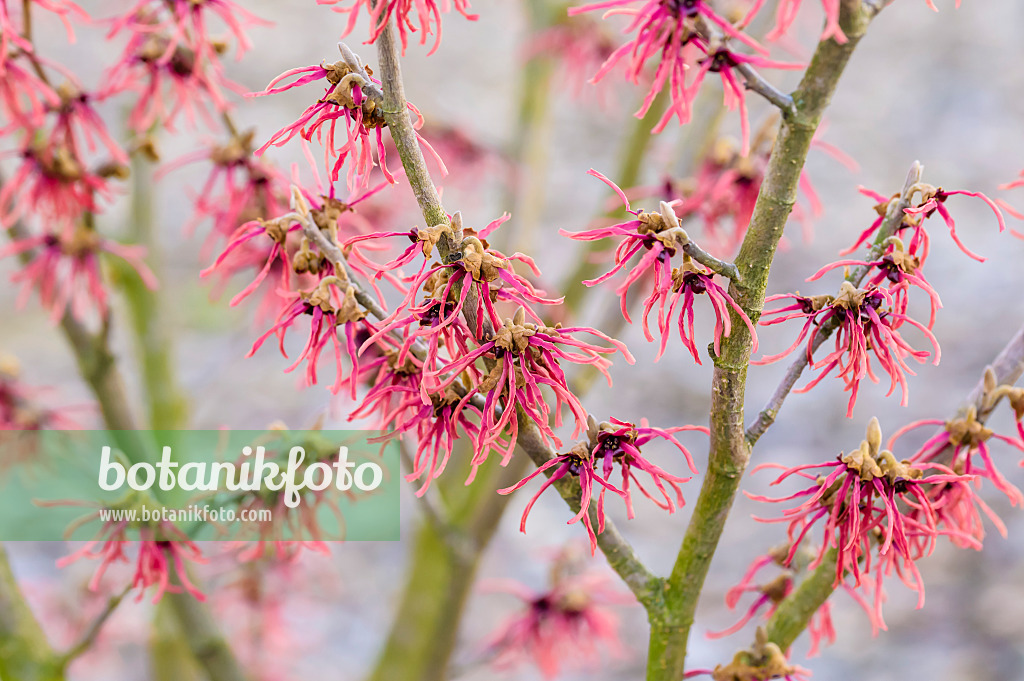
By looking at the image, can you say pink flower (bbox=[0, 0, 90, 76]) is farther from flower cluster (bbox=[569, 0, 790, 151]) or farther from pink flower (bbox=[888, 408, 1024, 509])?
pink flower (bbox=[888, 408, 1024, 509])

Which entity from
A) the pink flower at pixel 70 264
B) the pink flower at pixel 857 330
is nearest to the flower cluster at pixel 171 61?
the pink flower at pixel 70 264

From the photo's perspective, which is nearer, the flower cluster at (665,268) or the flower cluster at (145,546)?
the flower cluster at (665,268)

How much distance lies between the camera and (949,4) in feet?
7.37

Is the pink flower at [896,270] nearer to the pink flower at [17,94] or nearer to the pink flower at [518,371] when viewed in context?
the pink flower at [518,371]

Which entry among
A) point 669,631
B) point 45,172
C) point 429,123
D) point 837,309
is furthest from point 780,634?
point 429,123

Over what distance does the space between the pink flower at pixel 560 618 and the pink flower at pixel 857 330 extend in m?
0.39

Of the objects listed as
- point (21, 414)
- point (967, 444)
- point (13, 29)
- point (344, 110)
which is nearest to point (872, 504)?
point (967, 444)

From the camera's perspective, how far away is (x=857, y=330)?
0.37 meters

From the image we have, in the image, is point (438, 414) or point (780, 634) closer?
point (438, 414)

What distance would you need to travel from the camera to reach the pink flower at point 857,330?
0.36 metres

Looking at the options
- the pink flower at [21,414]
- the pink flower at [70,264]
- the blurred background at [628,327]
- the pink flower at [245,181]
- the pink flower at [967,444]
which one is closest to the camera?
the pink flower at [967,444]

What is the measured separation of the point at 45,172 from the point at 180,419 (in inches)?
22.7

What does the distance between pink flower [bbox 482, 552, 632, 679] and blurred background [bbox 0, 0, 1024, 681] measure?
0.06 metres

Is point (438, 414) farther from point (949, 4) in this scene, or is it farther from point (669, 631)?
point (949, 4)
